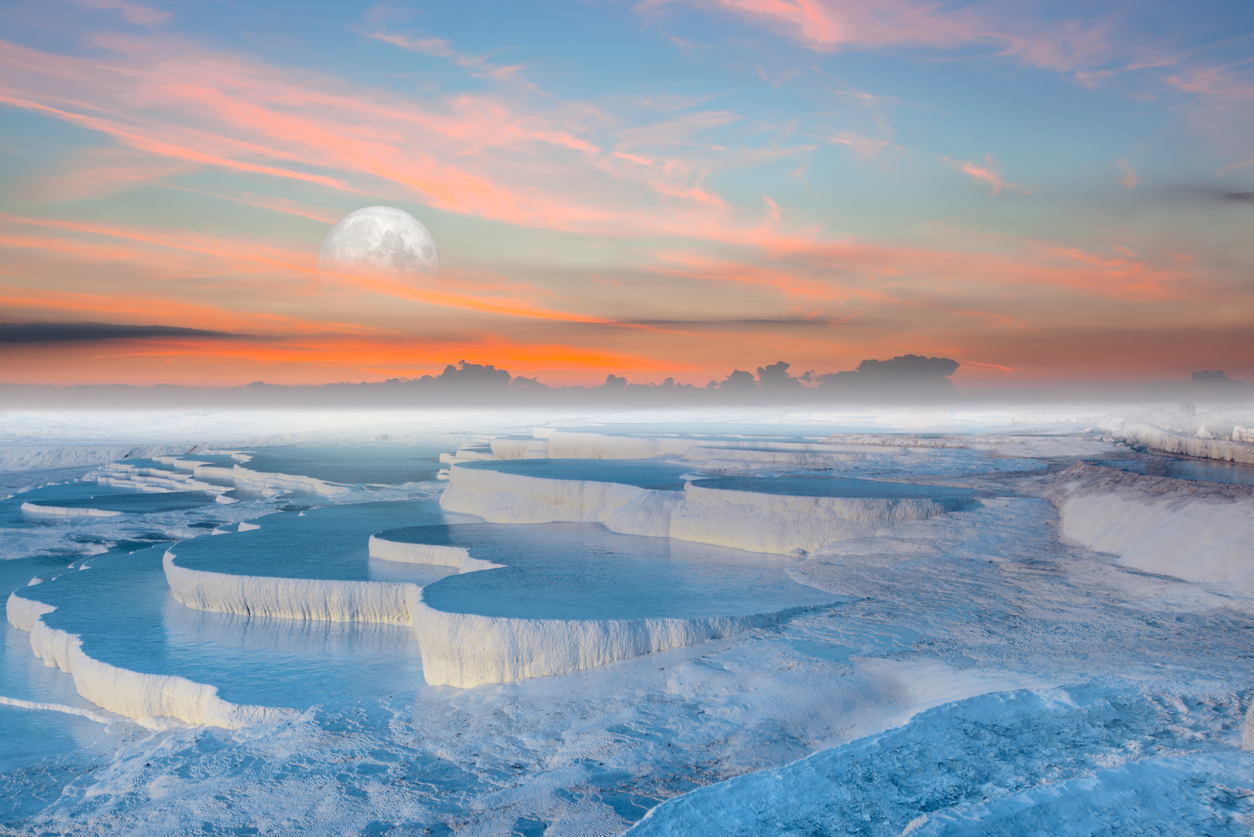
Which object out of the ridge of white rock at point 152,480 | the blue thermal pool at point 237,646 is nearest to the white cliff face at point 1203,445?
the blue thermal pool at point 237,646

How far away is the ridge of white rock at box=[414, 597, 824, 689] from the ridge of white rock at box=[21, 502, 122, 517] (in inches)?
600

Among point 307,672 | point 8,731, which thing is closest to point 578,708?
point 307,672

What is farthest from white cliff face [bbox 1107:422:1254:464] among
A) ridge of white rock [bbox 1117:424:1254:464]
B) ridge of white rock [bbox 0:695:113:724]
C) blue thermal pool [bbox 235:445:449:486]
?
ridge of white rock [bbox 0:695:113:724]

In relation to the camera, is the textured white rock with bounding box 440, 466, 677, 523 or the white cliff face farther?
the white cliff face

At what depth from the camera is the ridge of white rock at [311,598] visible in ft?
28.3

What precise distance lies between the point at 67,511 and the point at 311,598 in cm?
1339

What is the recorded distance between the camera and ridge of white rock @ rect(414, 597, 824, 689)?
626 centimetres

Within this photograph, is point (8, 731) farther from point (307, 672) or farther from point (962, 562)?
point (962, 562)

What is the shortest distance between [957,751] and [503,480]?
11671 mm

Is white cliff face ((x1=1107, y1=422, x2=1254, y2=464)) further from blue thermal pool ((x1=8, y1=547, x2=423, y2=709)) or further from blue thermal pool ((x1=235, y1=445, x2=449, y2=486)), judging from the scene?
blue thermal pool ((x1=8, y1=547, x2=423, y2=709))

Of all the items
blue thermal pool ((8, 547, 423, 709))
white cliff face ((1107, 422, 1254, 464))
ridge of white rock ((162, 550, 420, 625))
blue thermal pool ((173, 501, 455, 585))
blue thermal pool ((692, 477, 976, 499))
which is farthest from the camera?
white cliff face ((1107, 422, 1254, 464))

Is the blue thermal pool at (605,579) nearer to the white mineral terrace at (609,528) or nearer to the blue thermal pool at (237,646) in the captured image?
the white mineral terrace at (609,528)

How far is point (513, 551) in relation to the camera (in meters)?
9.87

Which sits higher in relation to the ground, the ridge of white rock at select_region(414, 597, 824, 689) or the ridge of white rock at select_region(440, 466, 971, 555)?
the ridge of white rock at select_region(440, 466, 971, 555)
